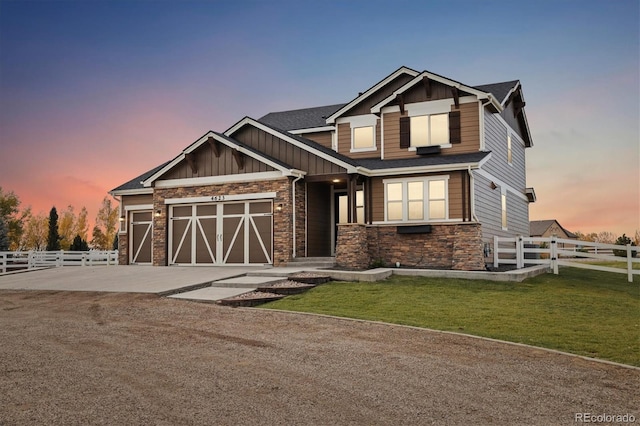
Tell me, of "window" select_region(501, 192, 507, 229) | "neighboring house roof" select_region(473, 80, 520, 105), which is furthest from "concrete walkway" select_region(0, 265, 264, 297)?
"neighboring house roof" select_region(473, 80, 520, 105)

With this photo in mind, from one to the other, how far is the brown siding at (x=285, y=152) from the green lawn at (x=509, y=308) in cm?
532

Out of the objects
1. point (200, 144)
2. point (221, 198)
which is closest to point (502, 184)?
point (221, 198)

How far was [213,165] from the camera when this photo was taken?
2075 cm

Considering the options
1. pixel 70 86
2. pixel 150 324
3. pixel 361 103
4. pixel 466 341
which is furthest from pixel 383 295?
pixel 70 86

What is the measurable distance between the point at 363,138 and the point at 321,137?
3.35 m

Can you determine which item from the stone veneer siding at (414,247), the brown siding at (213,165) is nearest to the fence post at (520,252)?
the stone veneer siding at (414,247)

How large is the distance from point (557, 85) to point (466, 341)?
19.7m

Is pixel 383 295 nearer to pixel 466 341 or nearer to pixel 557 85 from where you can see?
pixel 466 341

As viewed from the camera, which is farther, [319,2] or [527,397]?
[319,2]

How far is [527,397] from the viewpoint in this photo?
17.9 ft

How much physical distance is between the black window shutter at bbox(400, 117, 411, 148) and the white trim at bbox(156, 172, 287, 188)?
16.1ft

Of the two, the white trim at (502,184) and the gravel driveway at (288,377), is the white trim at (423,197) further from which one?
the gravel driveway at (288,377)

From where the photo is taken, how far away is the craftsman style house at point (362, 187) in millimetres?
18031

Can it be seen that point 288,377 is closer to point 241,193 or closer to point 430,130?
point 241,193
